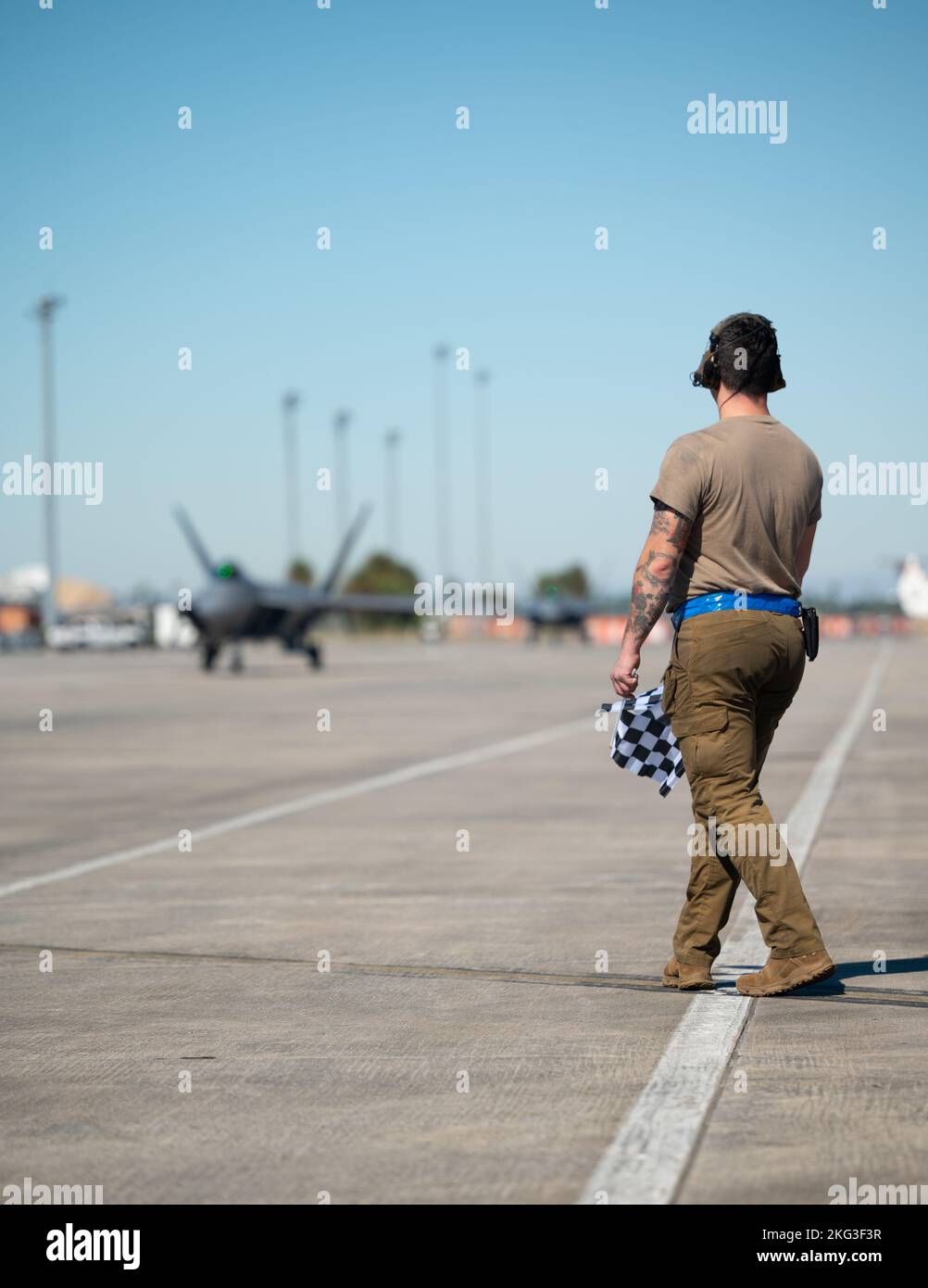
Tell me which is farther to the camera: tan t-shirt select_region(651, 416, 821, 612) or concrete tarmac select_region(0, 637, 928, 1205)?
tan t-shirt select_region(651, 416, 821, 612)

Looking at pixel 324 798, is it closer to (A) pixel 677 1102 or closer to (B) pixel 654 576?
(B) pixel 654 576

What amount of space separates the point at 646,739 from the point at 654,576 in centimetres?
79

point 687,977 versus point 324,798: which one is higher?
point 687,977

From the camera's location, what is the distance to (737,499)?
5.59 metres

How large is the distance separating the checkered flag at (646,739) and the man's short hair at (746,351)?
113cm

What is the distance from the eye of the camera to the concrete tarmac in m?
3.92

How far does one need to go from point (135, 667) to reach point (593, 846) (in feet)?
144

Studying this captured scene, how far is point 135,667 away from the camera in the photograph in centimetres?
5234

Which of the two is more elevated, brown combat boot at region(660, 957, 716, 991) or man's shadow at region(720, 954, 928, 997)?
brown combat boot at region(660, 957, 716, 991)

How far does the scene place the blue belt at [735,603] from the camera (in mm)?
5605

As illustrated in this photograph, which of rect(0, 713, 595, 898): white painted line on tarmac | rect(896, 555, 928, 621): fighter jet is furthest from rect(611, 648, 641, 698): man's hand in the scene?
rect(896, 555, 928, 621): fighter jet

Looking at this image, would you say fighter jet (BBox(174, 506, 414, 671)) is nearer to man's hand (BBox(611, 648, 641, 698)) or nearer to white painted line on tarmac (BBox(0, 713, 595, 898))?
white painted line on tarmac (BBox(0, 713, 595, 898))

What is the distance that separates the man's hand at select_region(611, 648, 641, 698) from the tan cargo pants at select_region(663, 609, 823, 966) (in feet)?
0.41

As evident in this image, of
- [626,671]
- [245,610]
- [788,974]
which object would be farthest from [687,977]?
[245,610]
